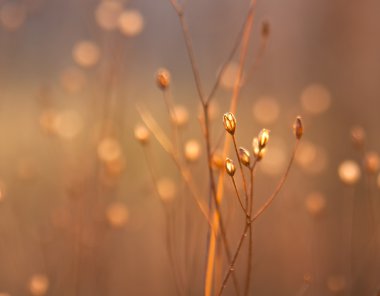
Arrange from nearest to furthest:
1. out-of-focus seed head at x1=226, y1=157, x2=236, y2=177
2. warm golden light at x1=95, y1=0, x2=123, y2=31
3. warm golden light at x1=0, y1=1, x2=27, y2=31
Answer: out-of-focus seed head at x1=226, y1=157, x2=236, y2=177 → warm golden light at x1=95, y1=0, x2=123, y2=31 → warm golden light at x1=0, y1=1, x2=27, y2=31

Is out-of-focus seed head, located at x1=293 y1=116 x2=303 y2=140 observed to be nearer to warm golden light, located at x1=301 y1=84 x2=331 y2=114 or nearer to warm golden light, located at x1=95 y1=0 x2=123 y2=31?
warm golden light, located at x1=95 y1=0 x2=123 y2=31

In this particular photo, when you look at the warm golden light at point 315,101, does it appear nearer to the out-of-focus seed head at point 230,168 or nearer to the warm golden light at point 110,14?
the warm golden light at point 110,14

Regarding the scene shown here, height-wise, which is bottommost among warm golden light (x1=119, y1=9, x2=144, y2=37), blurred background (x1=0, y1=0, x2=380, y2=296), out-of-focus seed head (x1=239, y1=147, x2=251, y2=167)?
blurred background (x1=0, y1=0, x2=380, y2=296)

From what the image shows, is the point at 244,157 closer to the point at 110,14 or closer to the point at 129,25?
the point at 129,25

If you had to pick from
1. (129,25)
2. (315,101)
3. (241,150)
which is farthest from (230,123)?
(315,101)

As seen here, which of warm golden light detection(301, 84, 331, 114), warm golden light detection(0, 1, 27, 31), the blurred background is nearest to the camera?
the blurred background

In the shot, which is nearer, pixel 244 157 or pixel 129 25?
pixel 244 157

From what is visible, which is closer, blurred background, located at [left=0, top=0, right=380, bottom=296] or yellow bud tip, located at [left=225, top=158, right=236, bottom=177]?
yellow bud tip, located at [left=225, top=158, right=236, bottom=177]

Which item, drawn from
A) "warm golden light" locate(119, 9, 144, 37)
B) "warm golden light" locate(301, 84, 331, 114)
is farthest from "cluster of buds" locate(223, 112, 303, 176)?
"warm golden light" locate(301, 84, 331, 114)
